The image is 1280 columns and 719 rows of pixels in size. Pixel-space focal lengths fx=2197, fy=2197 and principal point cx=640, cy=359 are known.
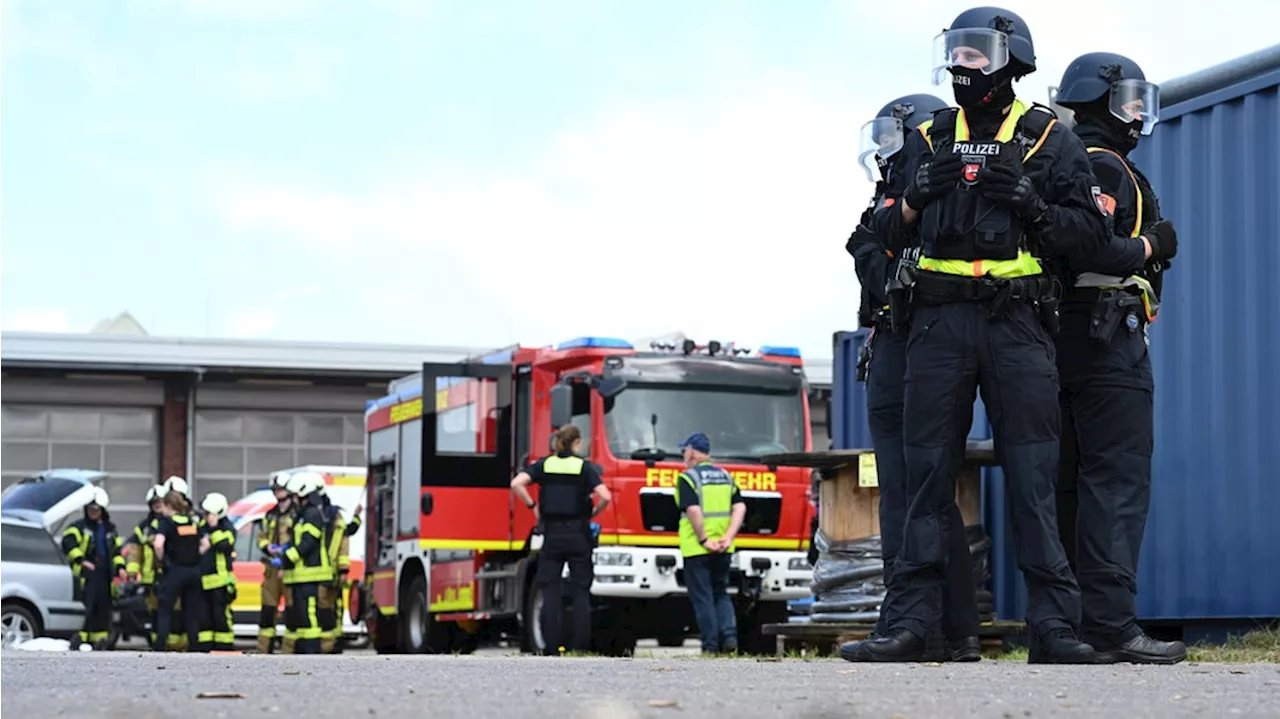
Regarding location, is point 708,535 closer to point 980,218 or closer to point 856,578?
point 856,578

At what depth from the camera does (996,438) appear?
25.6 feet

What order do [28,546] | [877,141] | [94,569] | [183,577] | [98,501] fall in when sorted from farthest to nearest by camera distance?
[98,501], [94,569], [28,546], [183,577], [877,141]

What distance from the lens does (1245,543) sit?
35.9 feet

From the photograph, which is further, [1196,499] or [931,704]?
[1196,499]

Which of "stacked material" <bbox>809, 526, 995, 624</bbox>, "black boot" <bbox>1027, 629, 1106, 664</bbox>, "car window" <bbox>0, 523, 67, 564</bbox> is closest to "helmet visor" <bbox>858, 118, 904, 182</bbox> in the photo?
"black boot" <bbox>1027, 629, 1106, 664</bbox>

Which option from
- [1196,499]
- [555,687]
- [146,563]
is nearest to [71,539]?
[146,563]

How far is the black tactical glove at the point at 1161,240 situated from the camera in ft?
26.6

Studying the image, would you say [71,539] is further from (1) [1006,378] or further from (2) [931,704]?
(2) [931,704]

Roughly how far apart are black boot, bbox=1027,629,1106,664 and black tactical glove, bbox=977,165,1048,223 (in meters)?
1.46

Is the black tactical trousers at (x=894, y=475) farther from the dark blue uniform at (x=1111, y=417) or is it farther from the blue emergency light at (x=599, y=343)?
the blue emergency light at (x=599, y=343)

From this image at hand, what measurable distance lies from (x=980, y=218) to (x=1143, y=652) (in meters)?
1.66

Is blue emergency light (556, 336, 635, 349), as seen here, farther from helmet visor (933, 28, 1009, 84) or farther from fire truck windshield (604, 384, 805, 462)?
helmet visor (933, 28, 1009, 84)

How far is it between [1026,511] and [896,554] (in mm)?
730

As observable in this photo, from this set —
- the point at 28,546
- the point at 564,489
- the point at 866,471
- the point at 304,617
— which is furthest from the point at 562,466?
the point at 28,546
